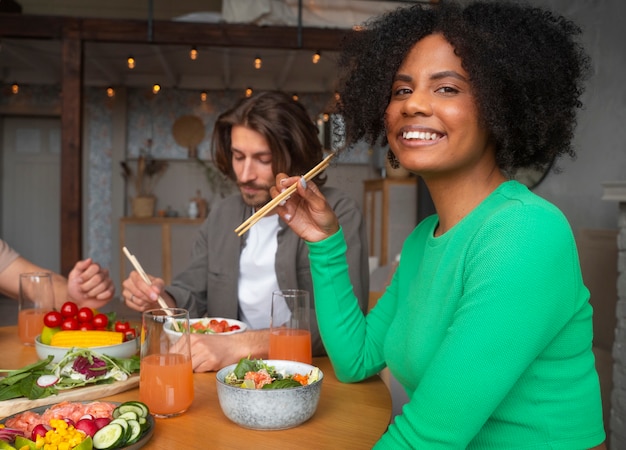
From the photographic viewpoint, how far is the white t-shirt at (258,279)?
1.90m

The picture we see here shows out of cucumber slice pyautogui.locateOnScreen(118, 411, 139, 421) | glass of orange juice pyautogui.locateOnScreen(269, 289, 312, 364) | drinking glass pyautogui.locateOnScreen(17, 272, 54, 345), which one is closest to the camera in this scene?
cucumber slice pyautogui.locateOnScreen(118, 411, 139, 421)

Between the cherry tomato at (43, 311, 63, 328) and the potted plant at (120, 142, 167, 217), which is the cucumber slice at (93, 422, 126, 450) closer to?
the cherry tomato at (43, 311, 63, 328)

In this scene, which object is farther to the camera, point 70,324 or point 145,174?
point 145,174

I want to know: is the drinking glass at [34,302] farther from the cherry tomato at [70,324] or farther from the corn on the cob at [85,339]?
the corn on the cob at [85,339]

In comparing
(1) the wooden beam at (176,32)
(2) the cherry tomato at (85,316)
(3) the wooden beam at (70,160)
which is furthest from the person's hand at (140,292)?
(1) the wooden beam at (176,32)

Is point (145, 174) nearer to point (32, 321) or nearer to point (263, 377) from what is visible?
point (32, 321)

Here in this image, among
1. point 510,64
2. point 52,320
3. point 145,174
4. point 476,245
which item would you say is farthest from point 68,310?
point 145,174

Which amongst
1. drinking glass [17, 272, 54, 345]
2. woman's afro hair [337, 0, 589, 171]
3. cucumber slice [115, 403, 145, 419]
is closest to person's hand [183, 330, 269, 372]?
cucumber slice [115, 403, 145, 419]

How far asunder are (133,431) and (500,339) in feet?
1.80

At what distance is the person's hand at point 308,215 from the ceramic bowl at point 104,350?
1.45 feet

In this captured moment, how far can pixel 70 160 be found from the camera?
437 cm

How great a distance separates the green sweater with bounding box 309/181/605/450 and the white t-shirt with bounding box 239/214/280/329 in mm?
784

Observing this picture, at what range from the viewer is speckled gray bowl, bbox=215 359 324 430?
3.14 feet

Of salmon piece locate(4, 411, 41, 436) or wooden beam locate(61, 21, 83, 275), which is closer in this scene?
salmon piece locate(4, 411, 41, 436)
